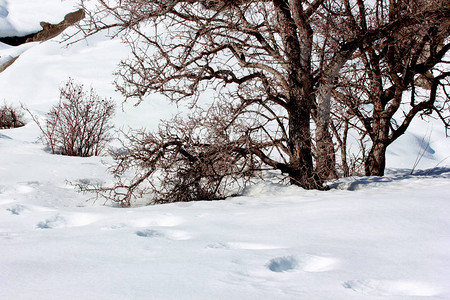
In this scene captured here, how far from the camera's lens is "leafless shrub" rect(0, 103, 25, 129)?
408 inches

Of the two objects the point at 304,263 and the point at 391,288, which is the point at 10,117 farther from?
the point at 391,288

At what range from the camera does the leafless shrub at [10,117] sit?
10352mm

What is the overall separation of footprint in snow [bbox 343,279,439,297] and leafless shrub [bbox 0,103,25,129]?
10.4 meters

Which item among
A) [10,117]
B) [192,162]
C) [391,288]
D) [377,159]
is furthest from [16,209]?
[10,117]

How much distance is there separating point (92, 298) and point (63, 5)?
1093 inches

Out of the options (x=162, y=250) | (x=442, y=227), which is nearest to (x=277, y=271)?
(x=162, y=250)

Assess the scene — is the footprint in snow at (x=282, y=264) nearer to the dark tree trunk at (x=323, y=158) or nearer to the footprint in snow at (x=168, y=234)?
the footprint in snow at (x=168, y=234)

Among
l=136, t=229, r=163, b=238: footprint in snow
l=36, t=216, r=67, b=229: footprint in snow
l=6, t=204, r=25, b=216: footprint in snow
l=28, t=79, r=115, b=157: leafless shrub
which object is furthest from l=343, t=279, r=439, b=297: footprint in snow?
l=28, t=79, r=115, b=157: leafless shrub

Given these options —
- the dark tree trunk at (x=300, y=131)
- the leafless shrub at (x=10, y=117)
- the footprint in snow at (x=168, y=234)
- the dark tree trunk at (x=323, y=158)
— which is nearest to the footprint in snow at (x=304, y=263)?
the footprint in snow at (x=168, y=234)

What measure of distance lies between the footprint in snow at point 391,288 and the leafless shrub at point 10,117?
10423 millimetres

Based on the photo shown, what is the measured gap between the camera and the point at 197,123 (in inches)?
191

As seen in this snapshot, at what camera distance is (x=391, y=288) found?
1562 mm

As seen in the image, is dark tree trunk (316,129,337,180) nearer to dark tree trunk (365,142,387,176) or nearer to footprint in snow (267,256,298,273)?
dark tree trunk (365,142,387,176)

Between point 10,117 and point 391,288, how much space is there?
10824 millimetres
